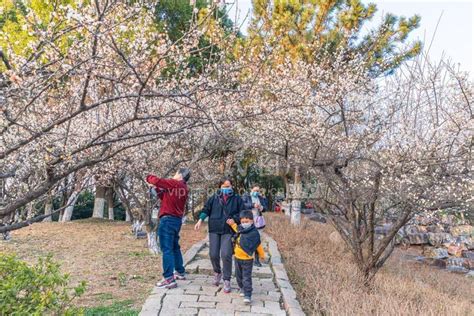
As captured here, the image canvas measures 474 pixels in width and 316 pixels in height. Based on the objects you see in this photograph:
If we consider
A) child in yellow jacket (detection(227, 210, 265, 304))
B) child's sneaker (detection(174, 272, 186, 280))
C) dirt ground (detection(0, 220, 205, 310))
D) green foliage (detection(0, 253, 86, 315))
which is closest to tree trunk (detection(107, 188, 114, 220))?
dirt ground (detection(0, 220, 205, 310))

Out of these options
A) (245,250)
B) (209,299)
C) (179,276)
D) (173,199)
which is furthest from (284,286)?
(173,199)

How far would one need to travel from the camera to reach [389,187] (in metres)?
7.29

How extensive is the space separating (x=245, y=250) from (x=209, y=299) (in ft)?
2.76

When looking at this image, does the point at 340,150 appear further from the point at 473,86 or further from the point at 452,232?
the point at 452,232

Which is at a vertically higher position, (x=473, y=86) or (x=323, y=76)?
(x=323, y=76)

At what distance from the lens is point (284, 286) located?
5.80m

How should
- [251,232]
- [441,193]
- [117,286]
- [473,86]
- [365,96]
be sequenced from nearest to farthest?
[251,232]
[117,286]
[441,193]
[473,86]
[365,96]

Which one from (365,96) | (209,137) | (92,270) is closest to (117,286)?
(92,270)

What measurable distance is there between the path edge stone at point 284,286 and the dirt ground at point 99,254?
2.03m

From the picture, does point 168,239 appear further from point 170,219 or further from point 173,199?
point 173,199

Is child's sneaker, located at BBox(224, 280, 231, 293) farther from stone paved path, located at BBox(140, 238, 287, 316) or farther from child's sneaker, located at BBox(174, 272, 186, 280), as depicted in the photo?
child's sneaker, located at BBox(174, 272, 186, 280)

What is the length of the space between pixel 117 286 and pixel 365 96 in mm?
8262

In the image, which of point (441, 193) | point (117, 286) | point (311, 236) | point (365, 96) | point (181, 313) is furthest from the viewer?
point (311, 236)

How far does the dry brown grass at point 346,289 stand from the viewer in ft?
16.9
